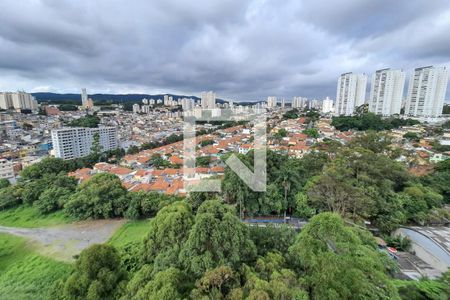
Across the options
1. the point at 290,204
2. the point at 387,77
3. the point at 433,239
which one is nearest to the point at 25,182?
the point at 290,204

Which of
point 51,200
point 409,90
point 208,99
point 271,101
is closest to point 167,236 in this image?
point 51,200

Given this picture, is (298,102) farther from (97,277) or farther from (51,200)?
(97,277)

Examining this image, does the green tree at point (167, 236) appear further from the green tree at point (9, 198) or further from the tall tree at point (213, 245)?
the green tree at point (9, 198)

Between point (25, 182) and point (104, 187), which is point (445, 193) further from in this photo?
point (25, 182)

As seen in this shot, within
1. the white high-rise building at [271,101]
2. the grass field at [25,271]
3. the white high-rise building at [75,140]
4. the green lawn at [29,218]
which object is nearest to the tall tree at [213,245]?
the grass field at [25,271]

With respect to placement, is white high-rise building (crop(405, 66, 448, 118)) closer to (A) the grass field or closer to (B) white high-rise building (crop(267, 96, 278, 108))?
(B) white high-rise building (crop(267, 96, 278, 108))

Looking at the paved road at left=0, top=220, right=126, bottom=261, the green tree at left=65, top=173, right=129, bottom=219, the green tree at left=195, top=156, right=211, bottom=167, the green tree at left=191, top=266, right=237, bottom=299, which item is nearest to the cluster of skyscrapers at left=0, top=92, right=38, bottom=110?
the paved road at left=0, top=220, right=126, bottom=261
